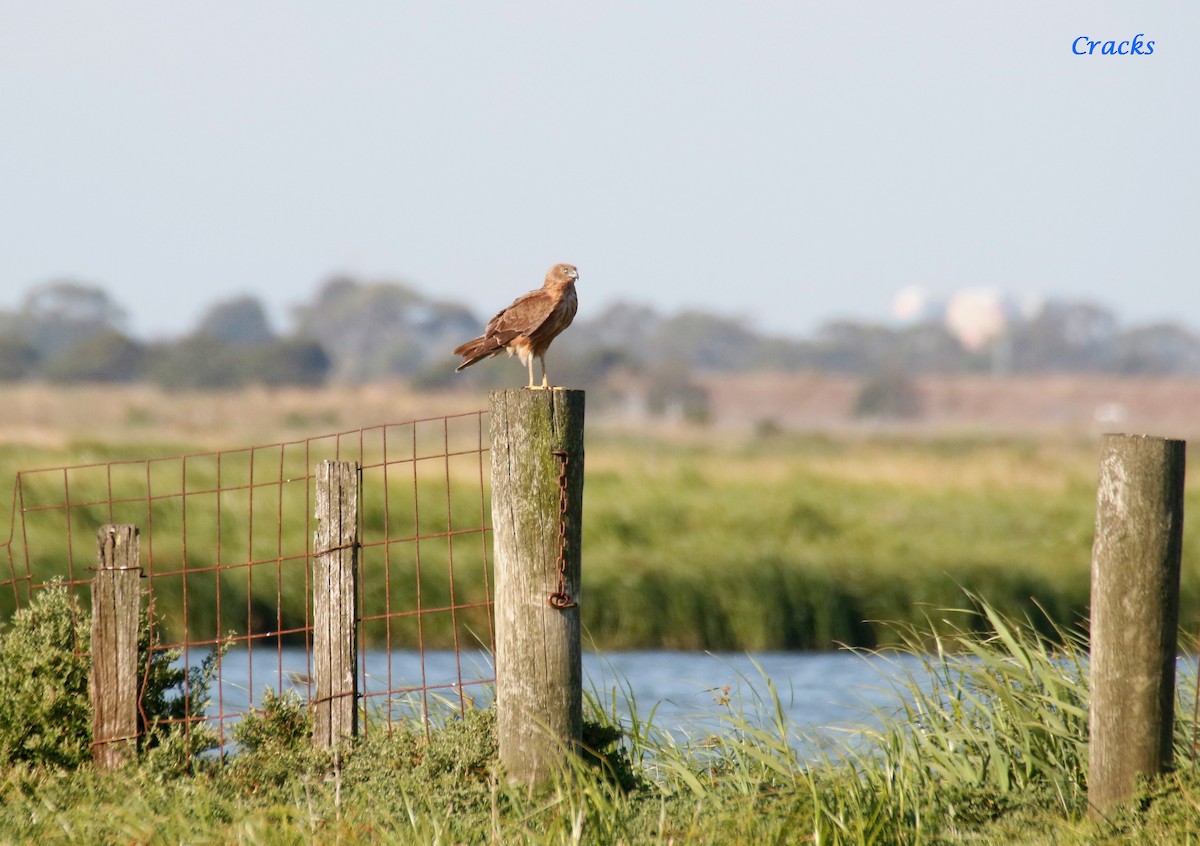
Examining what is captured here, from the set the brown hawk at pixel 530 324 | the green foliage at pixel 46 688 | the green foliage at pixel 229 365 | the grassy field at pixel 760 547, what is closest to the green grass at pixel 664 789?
the green foliage at pixel 46 688

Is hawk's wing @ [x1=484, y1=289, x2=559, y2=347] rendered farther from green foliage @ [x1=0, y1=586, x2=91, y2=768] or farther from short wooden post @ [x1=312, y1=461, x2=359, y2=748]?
green foliage @ [x1=0, y1=586, x2=91, y2=768]

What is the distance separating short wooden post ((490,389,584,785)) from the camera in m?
5.08

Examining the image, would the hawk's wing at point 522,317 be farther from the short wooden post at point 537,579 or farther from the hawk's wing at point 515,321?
the short wooden post at point 537,579

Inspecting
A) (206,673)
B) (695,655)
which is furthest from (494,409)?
(695,655)

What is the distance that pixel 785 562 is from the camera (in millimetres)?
15586

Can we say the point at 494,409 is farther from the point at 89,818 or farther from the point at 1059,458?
the point at 1059,458

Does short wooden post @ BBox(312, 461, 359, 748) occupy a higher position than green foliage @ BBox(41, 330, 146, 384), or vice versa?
green foliage @ BBox(41, 330, 146, 384)

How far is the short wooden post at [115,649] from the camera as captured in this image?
5.85m

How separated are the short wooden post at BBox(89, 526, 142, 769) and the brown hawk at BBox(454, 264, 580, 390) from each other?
1.51 meters

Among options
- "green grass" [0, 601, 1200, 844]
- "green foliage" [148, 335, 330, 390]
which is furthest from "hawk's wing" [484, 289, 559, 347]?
"green foliage" [148, 335, 330, 390]

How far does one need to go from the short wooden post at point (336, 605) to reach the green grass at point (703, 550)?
5268 mm

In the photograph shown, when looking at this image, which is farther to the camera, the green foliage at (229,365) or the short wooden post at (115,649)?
the green foliage at (229,365)

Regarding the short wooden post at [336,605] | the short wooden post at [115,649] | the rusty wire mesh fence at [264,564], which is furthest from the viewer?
the rusty wire mesh fence at [264,564]

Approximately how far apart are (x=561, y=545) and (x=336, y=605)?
1117 mm
